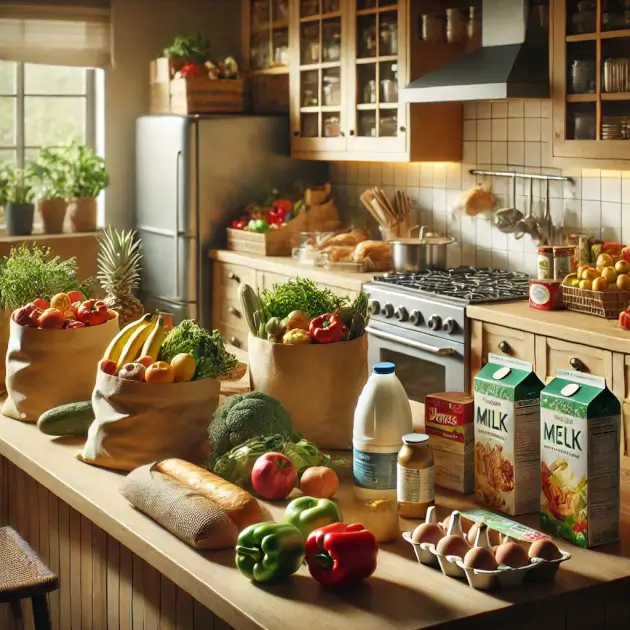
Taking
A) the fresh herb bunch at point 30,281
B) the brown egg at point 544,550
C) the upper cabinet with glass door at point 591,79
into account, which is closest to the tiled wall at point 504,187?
the upper cabinet with glass door at point 591,79

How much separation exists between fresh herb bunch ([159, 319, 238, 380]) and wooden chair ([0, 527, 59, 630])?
0.51 meters

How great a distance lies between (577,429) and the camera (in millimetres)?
1619

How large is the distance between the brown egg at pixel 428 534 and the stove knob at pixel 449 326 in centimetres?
246

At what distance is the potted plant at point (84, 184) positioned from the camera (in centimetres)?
586

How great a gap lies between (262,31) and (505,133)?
175 centimetres

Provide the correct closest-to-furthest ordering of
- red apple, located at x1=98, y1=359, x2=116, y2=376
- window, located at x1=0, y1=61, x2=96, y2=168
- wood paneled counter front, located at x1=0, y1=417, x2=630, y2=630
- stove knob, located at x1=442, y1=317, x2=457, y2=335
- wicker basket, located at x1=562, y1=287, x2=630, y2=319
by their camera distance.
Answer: wood paneled counter front, located at x1=0, y1=417, x2=630, y2=630 < red apple, located at x1=98, y1=359, x2=116, y2=376 < wicker basket, located at x1=562, y1=287, x2=630, y2=319 < stove knob, located at x1=442, y1=317, x2=457, y2=335 < window, located at x1=0, y1=61, x2=96, y2=168

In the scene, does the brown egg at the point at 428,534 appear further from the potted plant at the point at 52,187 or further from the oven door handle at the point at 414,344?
the potted plant at the point at 52,187

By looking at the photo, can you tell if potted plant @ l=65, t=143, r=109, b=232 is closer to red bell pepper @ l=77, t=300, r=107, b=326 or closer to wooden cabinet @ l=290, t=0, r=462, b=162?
wooden cabinet @ l=290, t=0, r=462, b=162

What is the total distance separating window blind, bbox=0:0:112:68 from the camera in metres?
5.68

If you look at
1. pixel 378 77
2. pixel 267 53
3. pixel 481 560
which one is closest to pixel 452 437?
pixel 481 560

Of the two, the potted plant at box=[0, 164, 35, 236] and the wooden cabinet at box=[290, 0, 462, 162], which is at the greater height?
the wooden cabinet at box=[290, 0, 462, 162]

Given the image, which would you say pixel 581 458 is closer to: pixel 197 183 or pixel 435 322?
pixel 435 322

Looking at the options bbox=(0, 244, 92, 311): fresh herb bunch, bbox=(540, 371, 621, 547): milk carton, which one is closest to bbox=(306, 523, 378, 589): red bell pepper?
bbox=(540, 371, 621, 547): milk carton

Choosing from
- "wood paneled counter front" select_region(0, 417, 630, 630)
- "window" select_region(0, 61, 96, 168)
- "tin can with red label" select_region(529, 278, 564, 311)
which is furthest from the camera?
"window" select_region(0, 61, 96, 168)
